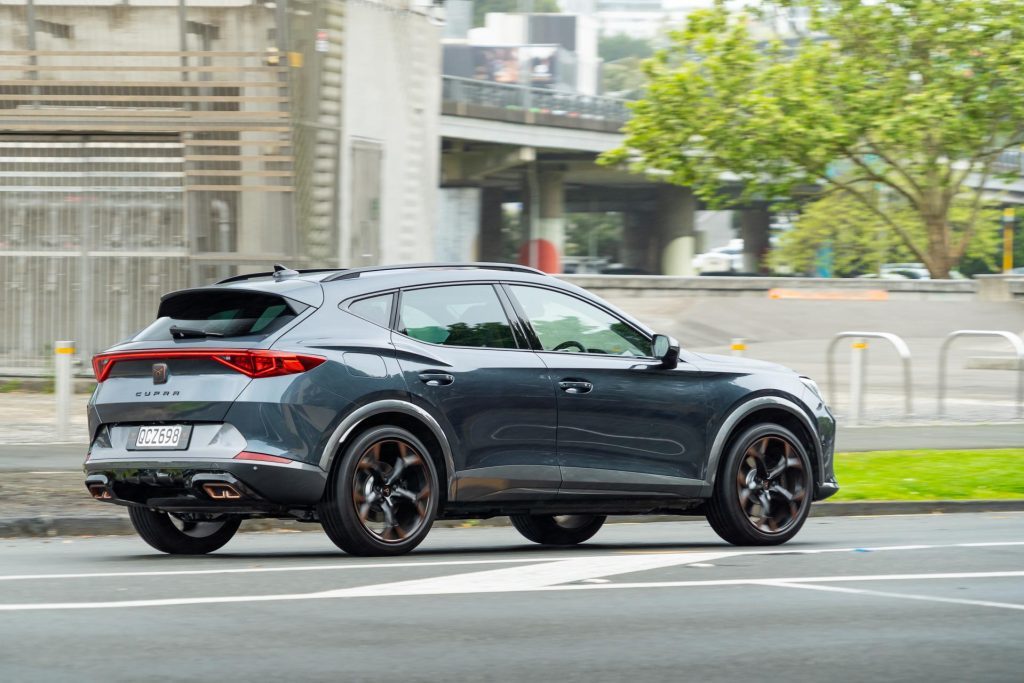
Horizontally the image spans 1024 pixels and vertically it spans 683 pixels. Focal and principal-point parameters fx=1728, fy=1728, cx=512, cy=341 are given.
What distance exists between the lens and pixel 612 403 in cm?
938

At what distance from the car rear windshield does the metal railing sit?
53.5 meters

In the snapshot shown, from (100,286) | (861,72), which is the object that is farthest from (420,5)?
(861,72)

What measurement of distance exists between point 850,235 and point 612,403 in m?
56.5

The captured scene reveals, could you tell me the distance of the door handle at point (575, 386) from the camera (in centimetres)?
920

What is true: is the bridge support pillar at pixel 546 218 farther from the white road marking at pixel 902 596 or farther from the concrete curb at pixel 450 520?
the white road marking at pixel 902 596

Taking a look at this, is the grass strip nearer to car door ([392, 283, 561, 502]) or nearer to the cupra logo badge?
car door ([392, 283, 561, 502])

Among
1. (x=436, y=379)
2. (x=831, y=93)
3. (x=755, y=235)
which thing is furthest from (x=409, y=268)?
(x=755, y=235)

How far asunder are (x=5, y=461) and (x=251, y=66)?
1090cm

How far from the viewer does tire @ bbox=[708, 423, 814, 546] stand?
9.82 meters

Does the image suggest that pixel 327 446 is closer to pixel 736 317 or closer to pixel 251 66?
pixel 251 66

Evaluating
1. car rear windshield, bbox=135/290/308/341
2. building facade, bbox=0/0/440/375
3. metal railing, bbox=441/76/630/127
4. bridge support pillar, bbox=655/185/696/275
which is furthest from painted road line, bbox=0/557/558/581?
bridge support pillar, bbox=655/185/696/275

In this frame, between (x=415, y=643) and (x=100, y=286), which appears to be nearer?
(x=415, y=643)

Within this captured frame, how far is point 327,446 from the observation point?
836 centimetres

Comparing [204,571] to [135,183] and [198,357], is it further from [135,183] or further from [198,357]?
[135,183]
